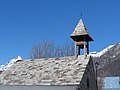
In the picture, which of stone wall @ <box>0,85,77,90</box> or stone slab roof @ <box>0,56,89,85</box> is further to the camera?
stone slab roof @ <box>0,56,89,85</box>

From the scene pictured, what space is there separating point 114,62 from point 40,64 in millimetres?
20980

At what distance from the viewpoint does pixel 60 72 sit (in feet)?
86.0

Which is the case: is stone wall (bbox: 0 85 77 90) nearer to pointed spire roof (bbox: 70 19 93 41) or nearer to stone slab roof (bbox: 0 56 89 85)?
stone slab roof (bbox: 0 56 89 85)

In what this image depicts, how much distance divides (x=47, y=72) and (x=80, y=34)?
5302mm

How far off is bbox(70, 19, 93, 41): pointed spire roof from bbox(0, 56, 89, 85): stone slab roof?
7.54 ft

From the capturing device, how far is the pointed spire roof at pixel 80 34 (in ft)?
94.2

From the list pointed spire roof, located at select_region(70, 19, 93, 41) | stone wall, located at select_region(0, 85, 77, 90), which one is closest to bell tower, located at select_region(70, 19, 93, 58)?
pointed spire roof, located at select_region(70, 19, 93, 41)

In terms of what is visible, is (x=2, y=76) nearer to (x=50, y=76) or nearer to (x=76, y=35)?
(x=50, y=76)

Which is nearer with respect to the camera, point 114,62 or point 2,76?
point 2,76

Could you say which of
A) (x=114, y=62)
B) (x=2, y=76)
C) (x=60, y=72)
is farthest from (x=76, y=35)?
(x=114, y=62)

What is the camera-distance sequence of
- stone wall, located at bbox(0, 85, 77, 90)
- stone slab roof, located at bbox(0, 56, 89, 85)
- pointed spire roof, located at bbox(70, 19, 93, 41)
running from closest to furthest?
stone wall, located at bbox(0, 85, 77, 90) < stone slab roof, located at bbox(0, 56, 89, 85) < pointed spire roof, located at bbox(70, 19, 93, 41)

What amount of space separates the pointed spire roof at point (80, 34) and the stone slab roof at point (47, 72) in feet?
7.54

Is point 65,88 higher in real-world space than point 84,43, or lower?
lower

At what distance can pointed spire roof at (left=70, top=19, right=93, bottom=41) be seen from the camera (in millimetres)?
28702
